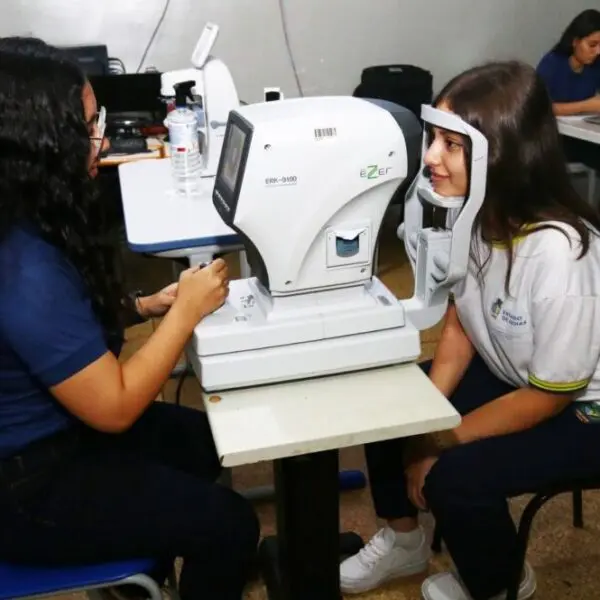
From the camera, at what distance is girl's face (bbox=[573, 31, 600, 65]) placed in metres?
3.52

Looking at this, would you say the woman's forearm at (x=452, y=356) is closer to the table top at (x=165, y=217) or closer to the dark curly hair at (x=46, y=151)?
the table top at (x=165, y=217)

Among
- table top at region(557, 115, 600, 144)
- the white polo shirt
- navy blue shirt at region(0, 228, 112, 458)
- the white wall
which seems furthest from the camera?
the white wall

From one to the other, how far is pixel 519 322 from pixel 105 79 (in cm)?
220

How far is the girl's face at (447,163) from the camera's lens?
1.26m

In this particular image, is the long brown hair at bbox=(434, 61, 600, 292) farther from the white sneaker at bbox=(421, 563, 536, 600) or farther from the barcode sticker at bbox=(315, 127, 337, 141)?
the white sneaker at bbox=(421, 563, 536, 600)

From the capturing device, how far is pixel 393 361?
47.2 inches

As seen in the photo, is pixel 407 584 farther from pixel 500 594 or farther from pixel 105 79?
pixel 105 79

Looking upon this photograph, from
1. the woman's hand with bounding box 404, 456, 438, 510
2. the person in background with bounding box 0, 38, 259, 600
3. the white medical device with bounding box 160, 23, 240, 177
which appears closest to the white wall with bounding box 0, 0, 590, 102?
the white medical device with bounding box 160, 23, 240, 177

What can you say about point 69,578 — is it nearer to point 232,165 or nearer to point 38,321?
point 38,321

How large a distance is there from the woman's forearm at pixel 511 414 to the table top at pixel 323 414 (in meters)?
0.26

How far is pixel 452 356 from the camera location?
1576mm

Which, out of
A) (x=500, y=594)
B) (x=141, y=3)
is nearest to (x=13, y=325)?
(x=500, y=594)

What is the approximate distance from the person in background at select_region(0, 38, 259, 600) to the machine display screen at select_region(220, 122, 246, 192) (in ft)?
0.48

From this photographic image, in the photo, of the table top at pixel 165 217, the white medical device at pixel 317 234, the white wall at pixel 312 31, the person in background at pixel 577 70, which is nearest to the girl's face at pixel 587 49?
the person in background at pixel 577 70
